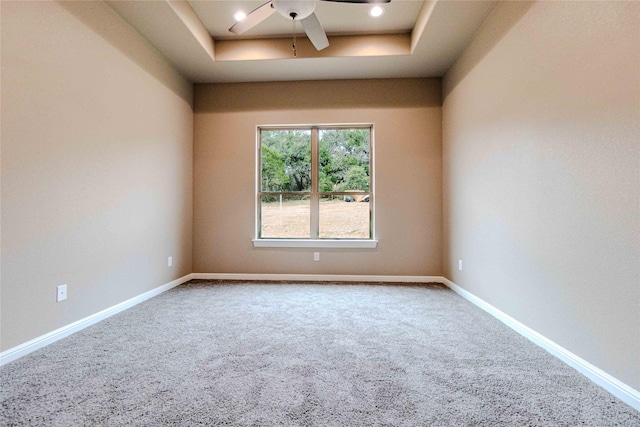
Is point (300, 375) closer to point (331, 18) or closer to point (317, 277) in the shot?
point (317, 277)

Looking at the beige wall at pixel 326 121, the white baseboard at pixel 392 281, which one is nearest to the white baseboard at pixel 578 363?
the white baseboard at pixel 392 281

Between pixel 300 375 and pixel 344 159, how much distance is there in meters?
3.03

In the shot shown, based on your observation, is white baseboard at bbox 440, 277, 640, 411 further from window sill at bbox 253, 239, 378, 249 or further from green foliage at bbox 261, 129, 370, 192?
green foliage at bbox 261, 129, 370, 192

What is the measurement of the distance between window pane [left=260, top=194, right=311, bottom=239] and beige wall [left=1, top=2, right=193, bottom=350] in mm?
1268

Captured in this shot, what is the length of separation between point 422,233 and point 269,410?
10.1 feet

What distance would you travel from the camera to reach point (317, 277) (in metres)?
3.95

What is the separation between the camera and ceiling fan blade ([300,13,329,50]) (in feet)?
7.68

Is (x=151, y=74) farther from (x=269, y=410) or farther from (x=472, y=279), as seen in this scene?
(x=472, y=279)

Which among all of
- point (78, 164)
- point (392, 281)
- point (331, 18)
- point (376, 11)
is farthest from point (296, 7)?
point (392, 281)

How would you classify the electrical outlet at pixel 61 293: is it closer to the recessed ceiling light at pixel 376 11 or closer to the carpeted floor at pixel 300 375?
the carpeted floor at pixel 300 375

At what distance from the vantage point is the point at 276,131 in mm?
4145

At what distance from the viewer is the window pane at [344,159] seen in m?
4.07

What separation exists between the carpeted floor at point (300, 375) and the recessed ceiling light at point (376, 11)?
300 centimetres

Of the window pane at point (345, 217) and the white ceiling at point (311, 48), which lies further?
the window pane at point (345, 217)
